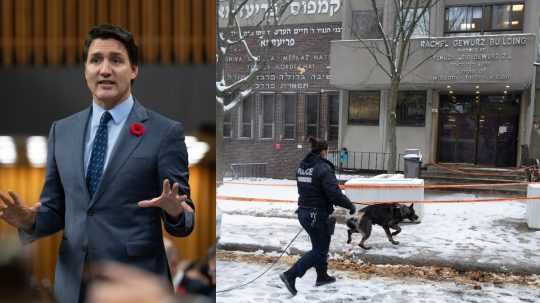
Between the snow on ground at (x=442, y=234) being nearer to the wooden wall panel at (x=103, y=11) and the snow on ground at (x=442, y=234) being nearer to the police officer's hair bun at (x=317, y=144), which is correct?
the police officer's hair bun at (x=317, y=144)

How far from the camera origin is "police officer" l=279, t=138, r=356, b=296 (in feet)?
10.3

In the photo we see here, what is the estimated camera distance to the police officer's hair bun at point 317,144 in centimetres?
310

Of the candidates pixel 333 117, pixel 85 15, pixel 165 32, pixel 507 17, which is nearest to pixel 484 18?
pixel 507 17

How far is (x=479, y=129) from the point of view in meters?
3.25

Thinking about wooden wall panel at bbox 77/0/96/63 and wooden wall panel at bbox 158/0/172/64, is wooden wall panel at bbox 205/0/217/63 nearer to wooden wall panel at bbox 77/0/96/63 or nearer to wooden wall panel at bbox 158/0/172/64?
wooden wall panel at bbox 158/0/172/64

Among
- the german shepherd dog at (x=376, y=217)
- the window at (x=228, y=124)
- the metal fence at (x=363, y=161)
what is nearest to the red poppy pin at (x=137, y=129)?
the window at (x=228, y=124)

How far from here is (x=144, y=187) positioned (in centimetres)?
151

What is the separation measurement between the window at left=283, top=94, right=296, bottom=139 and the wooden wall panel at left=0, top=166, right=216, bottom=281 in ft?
4.87

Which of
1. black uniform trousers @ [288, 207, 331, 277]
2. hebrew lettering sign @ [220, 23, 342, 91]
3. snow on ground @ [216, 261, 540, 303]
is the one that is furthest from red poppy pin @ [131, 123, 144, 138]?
snow on ground @ [216, 261, 540, 303]

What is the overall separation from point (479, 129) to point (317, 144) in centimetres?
120

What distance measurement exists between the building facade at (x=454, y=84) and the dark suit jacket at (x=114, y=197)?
69.5 inches

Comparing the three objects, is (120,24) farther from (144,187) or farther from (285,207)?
(285,207)

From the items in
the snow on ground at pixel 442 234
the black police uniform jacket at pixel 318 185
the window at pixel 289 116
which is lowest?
the snow on ground at pixel 442 234

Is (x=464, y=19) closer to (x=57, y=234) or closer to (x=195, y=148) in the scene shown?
(x=195, y=148)
